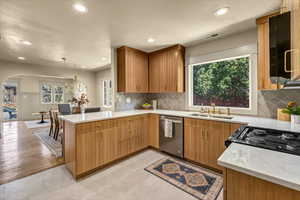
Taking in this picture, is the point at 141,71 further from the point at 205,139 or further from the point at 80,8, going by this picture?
the point at 205,139

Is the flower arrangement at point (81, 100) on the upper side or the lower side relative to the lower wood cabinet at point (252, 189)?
upper

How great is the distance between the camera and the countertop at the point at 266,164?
23.6 inches

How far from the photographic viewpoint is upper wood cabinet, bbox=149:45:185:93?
308 cm

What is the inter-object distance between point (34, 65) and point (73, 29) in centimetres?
481

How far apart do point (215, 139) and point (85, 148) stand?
7.10 ft

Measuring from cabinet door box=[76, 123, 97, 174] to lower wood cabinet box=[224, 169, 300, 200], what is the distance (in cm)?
196

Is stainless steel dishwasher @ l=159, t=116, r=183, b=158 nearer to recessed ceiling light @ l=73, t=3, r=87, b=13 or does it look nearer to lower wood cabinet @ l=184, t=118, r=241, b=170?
lower wood cabinet @ l=184, t=118, r=241, b=170

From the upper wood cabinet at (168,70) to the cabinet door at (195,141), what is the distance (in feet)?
3.19

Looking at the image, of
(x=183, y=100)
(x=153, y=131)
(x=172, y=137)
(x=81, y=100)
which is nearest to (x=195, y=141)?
(x=172, y=137)

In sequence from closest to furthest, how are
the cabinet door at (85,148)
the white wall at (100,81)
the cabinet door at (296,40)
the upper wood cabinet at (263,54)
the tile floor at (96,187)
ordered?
1. the cabinet door at (296,40)
2. the tile floor at (96,187)
3. the upper wood cabinet at (263,54)
4. the cabinet door at (85,148)
5. the white wall at (100,81)

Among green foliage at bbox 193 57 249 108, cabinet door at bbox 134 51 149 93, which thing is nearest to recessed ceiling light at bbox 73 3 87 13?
cabinet door at bbox 134 51 149 93

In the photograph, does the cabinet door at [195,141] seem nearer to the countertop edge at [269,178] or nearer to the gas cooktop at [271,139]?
the gas cooktop at [271,139]

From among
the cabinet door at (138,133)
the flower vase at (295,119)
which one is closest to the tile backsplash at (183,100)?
the flower vase at (295,119)

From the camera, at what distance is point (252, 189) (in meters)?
0.71
